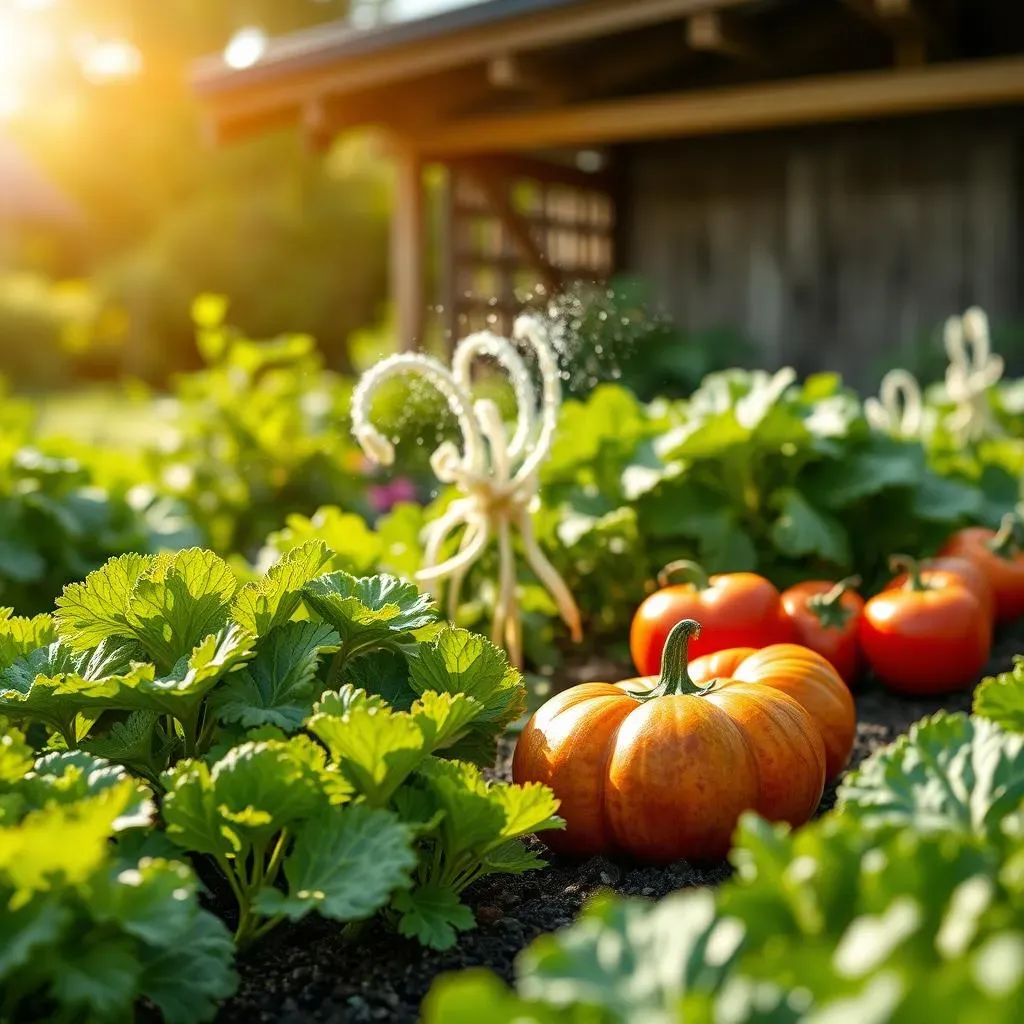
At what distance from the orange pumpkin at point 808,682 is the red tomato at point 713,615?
1.09 ft

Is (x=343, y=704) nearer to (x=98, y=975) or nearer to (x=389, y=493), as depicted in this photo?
(x=98, y=975)

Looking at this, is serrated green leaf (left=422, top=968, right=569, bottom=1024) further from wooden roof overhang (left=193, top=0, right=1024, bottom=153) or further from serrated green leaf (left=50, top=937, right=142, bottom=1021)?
wooden roof overhang (left=193, top=0, right=1024, bottom=153)

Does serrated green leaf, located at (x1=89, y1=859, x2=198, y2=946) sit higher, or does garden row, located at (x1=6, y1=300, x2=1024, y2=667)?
serrated green leaf, located at (x1=89, y1=859, x2=198, y2=946)

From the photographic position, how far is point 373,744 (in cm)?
187

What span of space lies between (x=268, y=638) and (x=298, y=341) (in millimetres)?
3670

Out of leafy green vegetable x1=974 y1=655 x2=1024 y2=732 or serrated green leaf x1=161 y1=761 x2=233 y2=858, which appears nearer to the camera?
serrated green leaf x1=161 y1=761 x2=233 y2=858

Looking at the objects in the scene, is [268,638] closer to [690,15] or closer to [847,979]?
[847,979]

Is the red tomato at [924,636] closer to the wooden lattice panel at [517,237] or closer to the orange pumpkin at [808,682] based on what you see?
the orange pumpkin at [808,682]

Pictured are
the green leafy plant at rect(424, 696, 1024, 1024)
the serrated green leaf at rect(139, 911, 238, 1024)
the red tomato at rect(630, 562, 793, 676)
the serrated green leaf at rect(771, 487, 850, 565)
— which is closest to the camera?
the green leafy plant at rect(424, 696, 1024, 1024)

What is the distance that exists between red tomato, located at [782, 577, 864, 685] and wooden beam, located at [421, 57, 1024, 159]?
3428 mm

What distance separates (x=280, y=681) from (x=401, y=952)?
457 mm

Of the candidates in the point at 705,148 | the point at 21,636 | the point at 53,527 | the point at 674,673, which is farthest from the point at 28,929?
the point at 705,148

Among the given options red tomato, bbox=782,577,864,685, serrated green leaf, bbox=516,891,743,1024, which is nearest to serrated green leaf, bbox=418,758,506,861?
serrated green leaf, bbox=516,891,743,1024

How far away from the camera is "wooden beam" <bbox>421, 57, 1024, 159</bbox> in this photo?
6.06 metres
